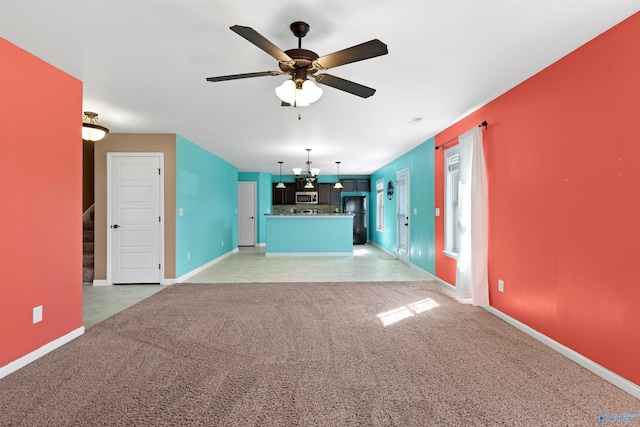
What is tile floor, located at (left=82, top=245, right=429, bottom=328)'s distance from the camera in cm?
416

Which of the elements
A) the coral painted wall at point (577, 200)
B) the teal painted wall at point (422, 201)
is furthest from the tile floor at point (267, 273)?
the coral painted wall at point (577, 200)

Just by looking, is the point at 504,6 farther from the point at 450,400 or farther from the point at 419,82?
the point at 450,400

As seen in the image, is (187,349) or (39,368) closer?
(39,368)

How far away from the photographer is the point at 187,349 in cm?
271

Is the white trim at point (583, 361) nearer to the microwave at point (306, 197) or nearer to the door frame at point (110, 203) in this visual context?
the door frame at point (110, 203)

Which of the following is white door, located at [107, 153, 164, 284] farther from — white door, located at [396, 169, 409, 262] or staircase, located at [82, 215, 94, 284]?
white door, located at [396, 169, 409, 262]

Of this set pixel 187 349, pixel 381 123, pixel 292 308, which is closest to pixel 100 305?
pixel 187 349

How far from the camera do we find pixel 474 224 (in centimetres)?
377

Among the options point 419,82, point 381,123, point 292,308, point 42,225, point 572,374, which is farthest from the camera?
point 381,123

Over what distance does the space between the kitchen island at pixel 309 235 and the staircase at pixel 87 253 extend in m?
3.68

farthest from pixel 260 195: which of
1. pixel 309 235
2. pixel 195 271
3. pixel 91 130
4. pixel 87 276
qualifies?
pixel 91 130

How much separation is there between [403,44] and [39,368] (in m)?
3.73

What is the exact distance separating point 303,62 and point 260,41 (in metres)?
0.36

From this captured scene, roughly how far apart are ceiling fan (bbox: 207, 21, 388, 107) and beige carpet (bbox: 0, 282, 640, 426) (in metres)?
2.00
